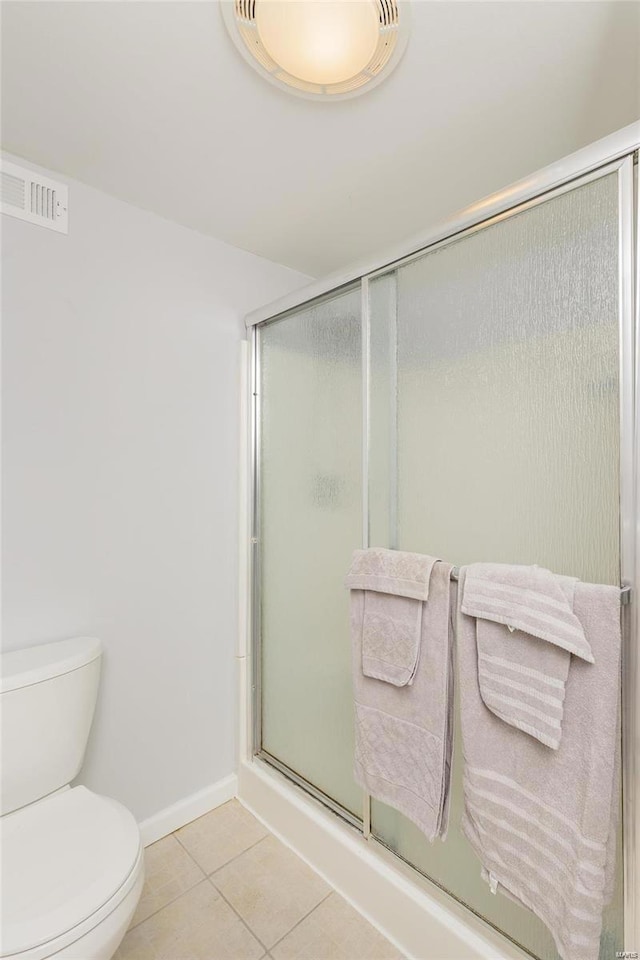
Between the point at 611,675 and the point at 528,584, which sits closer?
the point at 611,675

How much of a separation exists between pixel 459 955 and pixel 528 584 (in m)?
0.99

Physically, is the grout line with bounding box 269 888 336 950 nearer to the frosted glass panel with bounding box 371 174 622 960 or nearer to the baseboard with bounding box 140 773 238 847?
the frosted glass panel with bounding box 371 174 622 960

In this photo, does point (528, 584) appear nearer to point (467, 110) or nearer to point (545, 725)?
point (545, 725)

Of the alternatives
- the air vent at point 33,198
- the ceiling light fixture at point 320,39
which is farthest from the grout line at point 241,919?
the ceiling light fixture at point 320,39

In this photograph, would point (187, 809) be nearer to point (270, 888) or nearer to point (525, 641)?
point (270, 888)

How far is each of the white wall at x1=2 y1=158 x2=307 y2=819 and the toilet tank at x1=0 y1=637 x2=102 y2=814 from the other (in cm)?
15

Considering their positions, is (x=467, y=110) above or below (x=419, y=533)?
above

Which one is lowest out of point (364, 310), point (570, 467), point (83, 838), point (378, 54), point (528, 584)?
point (83, 838)

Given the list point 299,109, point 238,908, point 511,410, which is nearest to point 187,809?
point 238,908

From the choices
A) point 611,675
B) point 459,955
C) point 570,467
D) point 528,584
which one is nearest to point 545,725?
point 611,675

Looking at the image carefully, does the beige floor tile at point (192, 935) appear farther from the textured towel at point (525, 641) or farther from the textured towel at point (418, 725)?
the textured towel at point (525, 641)

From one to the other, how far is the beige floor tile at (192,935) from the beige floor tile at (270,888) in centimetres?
4

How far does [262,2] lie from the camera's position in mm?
954

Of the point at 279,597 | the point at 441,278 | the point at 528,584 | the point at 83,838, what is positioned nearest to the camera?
the point at 528,584
